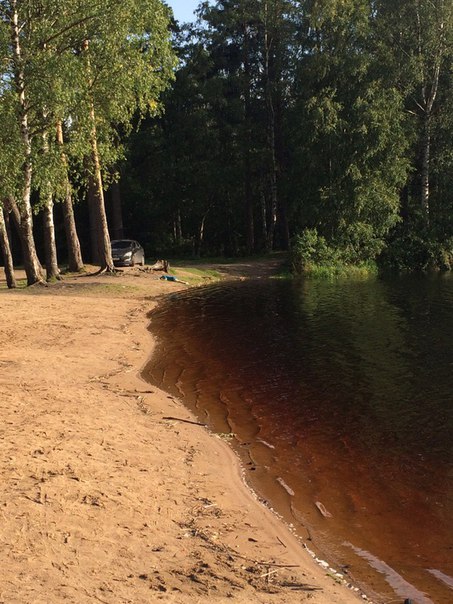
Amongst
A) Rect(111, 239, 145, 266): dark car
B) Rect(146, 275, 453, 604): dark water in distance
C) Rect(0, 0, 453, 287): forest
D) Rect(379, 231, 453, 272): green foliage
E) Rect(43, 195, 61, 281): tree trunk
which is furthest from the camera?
Rect(379, 231, 453, 272): green foliage

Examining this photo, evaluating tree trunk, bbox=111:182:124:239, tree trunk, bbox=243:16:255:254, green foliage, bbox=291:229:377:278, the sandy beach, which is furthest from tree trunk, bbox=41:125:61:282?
tree trunk, bbox=243:16:255:254

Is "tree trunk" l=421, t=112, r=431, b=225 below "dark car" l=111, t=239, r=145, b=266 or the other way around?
the other way around

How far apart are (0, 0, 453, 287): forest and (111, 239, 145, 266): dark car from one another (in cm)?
173

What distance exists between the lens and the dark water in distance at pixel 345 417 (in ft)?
18.8

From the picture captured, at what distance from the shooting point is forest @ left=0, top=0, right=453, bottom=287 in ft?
76.1

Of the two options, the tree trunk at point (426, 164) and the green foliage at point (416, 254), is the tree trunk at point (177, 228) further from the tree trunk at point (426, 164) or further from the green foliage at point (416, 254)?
the tree trunk at point (426, 164)

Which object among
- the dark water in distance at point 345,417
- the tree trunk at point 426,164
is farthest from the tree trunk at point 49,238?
the tree trunk at point 426,164

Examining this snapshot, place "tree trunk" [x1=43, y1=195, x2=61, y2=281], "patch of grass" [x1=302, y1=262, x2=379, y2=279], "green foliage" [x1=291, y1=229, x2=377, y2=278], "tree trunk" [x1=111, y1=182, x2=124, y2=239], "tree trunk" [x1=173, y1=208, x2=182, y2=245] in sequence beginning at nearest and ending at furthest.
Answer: "tree trunk" [x1=43, y1=195, x2=61, y2=281] → "patch of grass" [x1=302, y1=262, x2=379, y2=279] → "green foliage" [x1=291, y1=229, x2=377, y2=278] → "tree trunk" [x1=111, y1=182, x2=124, y2=239] → "tree trunk" [x1=173, y1=208, x2=182, y2=245]

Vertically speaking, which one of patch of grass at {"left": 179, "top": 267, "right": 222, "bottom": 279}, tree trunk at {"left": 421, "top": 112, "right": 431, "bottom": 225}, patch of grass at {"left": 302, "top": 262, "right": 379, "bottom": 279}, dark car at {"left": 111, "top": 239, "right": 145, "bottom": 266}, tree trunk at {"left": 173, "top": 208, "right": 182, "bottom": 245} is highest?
tree trunk at {"left": 421, "top": 112, "right": 431, "bottom": 225}

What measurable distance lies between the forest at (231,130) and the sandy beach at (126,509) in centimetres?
1585

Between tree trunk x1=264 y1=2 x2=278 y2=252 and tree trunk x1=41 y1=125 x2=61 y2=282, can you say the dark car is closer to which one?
tree trunk x1=41 y1=125 x2=61 y2=282

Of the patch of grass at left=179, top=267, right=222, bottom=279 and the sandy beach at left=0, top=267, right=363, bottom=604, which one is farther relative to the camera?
the patch of grass at left=179, top=267, right=222, bottom=279

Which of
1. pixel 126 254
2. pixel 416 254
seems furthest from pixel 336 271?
pixel 126 254

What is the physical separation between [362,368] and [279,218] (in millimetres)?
42838
